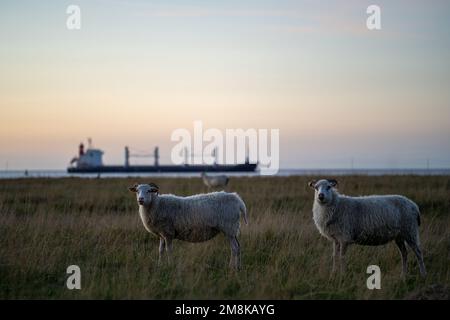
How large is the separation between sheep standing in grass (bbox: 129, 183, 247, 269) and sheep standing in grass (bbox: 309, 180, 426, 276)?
1.55m

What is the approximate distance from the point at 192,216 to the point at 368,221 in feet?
10.2

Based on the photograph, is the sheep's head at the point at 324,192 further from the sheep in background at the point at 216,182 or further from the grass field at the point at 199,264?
the sheep in background at the point at 216,182

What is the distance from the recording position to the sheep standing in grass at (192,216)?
9.55 m

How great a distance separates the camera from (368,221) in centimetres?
895

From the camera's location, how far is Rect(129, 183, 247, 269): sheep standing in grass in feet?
31.3

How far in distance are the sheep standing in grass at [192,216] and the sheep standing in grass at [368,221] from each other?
1.55 m

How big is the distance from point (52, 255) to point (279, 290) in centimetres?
437

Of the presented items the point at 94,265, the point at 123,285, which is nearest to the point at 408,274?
the point at 123,285

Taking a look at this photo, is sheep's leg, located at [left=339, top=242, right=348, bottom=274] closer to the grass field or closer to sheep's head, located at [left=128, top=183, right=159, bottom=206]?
the grass field

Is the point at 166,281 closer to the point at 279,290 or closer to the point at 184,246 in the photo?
the point at 279,290

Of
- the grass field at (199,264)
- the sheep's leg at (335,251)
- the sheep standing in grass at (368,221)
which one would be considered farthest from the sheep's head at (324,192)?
the grass field at (199,264)

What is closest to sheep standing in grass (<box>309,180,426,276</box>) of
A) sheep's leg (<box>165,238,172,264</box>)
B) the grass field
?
the grass field

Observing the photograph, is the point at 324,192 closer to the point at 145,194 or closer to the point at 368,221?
the point at 368,221
